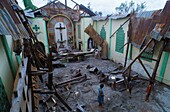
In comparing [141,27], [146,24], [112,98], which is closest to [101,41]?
[141,27]

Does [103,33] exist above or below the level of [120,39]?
above

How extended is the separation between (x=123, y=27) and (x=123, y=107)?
20.2 feet

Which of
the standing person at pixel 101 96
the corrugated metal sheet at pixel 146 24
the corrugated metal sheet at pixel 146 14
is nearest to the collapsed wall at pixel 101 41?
the corrugated metal sheet at pixel 146 24

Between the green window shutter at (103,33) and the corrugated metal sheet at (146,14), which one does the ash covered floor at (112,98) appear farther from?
the green window shutter at (103,33)

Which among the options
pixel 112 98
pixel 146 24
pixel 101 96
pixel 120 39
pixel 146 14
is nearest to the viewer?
pixel 101 96

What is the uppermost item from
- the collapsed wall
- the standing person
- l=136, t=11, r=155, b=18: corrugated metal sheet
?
l=136, t=11, r=155, b=18: corrugated metal sheet

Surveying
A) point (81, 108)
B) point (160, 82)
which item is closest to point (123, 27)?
point (160, 82)

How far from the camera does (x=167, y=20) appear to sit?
17.4 feet

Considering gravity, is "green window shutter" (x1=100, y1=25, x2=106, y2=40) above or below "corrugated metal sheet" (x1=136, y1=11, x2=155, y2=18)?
below

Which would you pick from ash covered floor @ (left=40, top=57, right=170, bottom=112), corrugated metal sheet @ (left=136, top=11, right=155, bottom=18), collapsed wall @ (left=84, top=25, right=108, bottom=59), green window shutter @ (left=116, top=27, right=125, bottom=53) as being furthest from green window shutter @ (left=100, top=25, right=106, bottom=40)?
ash covered floor @ (left=40, top=57, right=170, bottom=112)

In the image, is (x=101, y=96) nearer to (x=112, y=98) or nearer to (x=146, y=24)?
(x=112, y=98)

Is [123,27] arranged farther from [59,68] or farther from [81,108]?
[81,108]

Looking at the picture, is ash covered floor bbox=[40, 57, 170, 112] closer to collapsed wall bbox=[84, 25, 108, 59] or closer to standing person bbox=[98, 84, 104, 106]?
standing person bbox=[98, 84, 104, 106]

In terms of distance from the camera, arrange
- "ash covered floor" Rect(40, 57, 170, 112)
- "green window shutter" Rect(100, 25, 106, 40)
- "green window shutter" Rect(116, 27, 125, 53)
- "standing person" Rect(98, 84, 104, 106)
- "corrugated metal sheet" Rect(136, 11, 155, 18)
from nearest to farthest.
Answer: "ash covered floor" Rect(40, 57, 170, 112) → "standing person" Rect(98, 84, 104, 106) → "corrugated metal sheet" Rect(136, 11, 155, 18) → "green window shutter" Rect(116, 27, 125, 53) → "green window shutter" Rect(100, 25, 106, 40)
